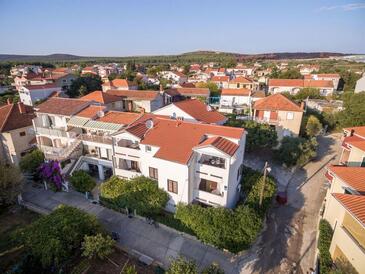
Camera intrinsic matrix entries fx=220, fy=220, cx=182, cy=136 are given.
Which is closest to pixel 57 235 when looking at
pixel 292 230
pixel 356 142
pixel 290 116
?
pixel 292 230

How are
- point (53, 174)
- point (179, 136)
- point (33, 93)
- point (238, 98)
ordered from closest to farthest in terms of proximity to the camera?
1. point (179, 136)
2. point (53, 174)
3. point (33, 93)
4. point (238, 98)

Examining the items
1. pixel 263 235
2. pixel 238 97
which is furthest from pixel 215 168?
pixel 238 97

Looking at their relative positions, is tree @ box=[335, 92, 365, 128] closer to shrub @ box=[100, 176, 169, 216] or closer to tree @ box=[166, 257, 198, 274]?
shrub @ box=[100, 176, 169, 216]

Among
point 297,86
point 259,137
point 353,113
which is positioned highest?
point 297,86

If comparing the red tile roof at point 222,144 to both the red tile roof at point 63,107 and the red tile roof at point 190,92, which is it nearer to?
the red tile roof at point 63,107

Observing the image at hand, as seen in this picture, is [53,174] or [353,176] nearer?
[353,176]

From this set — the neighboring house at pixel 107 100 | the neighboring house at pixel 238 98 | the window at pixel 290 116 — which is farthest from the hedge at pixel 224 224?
the neighboring house at pixel 238 98

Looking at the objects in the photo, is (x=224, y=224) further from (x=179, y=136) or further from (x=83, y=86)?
(x=83, y=86)

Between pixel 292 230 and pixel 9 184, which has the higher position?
pixel 9 184
